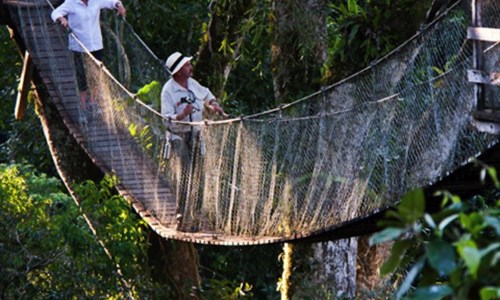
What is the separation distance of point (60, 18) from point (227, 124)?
155 centimetres

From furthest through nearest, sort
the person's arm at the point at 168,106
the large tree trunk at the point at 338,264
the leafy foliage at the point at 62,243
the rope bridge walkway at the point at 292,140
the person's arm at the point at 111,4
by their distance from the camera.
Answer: the large tree trunk at the point at 338,264
the person's arm at the point at 111,4
the leafy foliage at the point at 62,243
the person's arm at the point at 168,106
the rope bridge walkway at the point at 292,140

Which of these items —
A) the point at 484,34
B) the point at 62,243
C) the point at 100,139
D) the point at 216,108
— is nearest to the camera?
the point at 484,34

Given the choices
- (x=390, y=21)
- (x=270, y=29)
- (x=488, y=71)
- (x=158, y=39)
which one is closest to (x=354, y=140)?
(x=488, y=71)

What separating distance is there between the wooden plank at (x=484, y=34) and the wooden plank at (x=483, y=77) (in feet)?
0.32

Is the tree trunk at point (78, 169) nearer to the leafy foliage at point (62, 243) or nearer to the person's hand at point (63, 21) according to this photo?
the leafy foliage at point (62, 243)

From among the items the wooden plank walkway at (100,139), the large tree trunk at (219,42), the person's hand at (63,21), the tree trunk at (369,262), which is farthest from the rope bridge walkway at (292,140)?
the tree trunk at (369,262)

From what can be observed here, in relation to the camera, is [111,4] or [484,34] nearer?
[484,34]

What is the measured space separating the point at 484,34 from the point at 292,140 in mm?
1294

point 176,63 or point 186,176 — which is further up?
point 176,63

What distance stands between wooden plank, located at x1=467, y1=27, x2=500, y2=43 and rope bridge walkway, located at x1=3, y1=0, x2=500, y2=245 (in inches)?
2.3

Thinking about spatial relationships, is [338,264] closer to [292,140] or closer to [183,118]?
[183,118]

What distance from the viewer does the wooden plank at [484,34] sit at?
4008 millimetres

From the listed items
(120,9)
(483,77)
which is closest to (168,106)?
(120,9)

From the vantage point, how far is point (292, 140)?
205 inches
